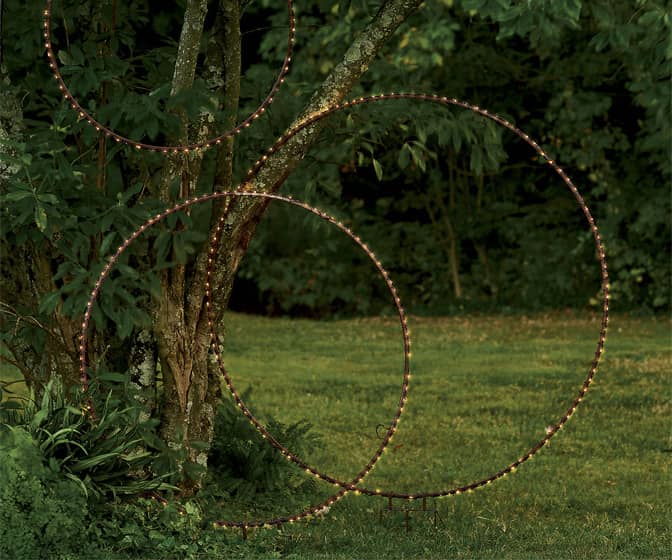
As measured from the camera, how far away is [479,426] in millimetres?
8523

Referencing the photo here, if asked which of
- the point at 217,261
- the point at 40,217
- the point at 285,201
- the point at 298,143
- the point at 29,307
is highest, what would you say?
the point at 298,143

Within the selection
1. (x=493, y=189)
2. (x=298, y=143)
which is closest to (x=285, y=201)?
(x=298, y=143)

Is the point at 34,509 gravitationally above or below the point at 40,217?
below

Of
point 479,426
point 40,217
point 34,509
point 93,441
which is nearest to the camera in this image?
point 34,509

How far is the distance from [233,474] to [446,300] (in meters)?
9.26

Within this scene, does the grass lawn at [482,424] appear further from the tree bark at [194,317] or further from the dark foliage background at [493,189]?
the dark foliage background at [493,189]

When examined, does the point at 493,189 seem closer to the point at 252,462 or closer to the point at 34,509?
the point at 252,462

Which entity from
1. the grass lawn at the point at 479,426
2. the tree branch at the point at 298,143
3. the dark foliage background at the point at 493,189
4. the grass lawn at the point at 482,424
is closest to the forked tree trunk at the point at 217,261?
the tree branch at the point at 298,143

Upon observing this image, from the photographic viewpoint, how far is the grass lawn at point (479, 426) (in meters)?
5.53

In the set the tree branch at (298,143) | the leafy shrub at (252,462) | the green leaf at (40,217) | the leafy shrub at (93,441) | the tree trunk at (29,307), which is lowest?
the leafy shrub at (252,462)

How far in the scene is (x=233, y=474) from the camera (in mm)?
6285

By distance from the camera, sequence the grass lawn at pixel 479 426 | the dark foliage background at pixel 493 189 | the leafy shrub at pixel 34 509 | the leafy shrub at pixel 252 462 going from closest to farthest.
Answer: the leafy shrub at pixel 34 509 < the grass lawn at pixel 479 426 < the leafy shrub at pixel 252 462 < the dark foliage background at pixel 493 189

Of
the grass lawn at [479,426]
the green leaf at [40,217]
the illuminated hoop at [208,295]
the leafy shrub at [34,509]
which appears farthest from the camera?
the grass lawn at [479,426]

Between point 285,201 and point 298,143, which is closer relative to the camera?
point 285,201
